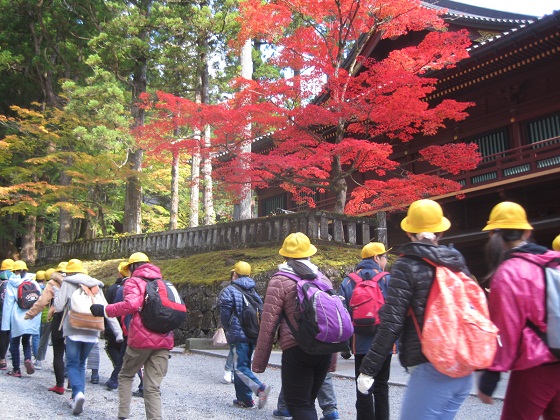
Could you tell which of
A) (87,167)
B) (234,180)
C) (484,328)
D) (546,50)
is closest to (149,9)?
(87,167)

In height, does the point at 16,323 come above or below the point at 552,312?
below

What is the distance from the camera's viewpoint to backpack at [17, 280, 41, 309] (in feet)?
23.6

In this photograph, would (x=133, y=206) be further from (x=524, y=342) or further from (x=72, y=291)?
(x=524, y=342)

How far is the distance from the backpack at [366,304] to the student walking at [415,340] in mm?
1599

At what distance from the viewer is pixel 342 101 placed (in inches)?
457

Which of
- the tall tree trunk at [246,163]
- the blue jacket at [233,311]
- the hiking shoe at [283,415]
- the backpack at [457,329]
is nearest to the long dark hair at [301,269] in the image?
the backpack at [457,329]

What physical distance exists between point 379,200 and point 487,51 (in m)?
4.20

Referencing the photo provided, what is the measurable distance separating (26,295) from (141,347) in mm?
3821

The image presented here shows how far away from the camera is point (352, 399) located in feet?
19.1

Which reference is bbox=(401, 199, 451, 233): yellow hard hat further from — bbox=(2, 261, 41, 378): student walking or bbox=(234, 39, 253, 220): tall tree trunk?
bbox=(234, 39, 253, 220): tall tree trunk

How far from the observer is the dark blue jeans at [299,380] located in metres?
3.28

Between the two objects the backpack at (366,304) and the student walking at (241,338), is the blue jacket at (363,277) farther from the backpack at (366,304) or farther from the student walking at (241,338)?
the student walking at (241,338)

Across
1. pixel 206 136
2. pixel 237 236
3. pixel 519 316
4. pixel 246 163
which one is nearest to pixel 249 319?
pixel 519 316

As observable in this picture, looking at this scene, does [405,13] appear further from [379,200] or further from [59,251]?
[59,251]
